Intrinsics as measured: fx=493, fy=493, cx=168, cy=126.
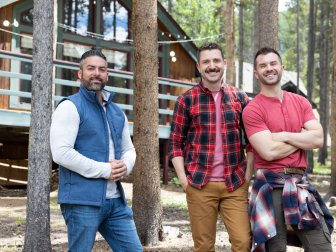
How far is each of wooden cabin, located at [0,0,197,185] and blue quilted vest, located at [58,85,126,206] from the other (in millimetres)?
9325

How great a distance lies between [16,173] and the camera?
14.9 metres

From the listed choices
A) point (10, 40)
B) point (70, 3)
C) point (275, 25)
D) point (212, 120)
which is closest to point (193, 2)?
point (70, 3)

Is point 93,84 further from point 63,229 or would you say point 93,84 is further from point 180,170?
point 63,229

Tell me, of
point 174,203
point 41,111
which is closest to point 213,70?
point 41,111

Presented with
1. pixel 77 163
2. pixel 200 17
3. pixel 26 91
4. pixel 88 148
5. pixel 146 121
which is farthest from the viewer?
pixel 200 17

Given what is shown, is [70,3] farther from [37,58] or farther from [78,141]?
[78,141]

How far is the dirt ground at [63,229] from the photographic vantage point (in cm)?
700

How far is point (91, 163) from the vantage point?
3715 mm

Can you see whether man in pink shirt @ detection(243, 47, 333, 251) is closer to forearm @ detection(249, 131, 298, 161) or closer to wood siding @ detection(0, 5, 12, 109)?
forearm @ detection(249, 131, 298, 161)

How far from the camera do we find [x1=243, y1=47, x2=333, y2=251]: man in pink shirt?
12.7 ft

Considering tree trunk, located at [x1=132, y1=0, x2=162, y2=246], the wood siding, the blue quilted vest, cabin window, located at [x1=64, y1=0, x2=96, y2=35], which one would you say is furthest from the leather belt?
cabin window, located at [x1=64, y1=0, x2=96, y2=35]

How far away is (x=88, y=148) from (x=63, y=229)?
192 inches

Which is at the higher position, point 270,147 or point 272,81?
point 272,81

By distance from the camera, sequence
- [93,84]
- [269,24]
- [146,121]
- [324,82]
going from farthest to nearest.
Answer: [324,82]
[269,24]
[146,121]
[93,84]
